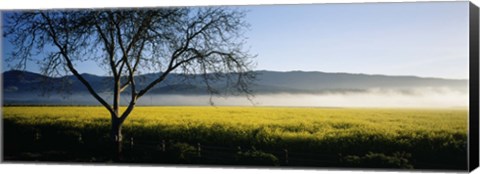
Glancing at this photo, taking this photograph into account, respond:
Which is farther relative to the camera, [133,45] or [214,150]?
[133,45]

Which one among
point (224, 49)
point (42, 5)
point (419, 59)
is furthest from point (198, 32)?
point (419, 59)

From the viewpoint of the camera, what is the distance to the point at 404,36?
12281 mm

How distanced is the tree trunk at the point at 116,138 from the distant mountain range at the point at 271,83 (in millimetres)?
522

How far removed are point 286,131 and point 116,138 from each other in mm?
2728

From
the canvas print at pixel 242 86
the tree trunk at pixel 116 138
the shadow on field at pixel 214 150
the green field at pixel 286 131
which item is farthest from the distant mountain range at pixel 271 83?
the shadow on field at pixel 214 150

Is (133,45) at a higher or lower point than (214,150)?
higher

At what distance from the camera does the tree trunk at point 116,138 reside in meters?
13.8

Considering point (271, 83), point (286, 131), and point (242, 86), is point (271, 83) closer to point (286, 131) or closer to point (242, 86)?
point (242, 86)

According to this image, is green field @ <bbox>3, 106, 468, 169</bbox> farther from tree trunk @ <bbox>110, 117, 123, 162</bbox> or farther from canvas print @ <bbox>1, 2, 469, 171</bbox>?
tree trunk @ <bbox>110, 117, 123, 162</bbox>

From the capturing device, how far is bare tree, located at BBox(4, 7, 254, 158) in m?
13.2

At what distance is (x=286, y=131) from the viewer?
13.1 meters

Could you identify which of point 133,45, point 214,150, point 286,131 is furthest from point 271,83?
point 133,45

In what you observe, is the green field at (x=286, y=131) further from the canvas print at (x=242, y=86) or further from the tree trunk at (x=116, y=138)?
the tree trunk at (x=116, y=138)

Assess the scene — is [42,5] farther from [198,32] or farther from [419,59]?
[419,59]
